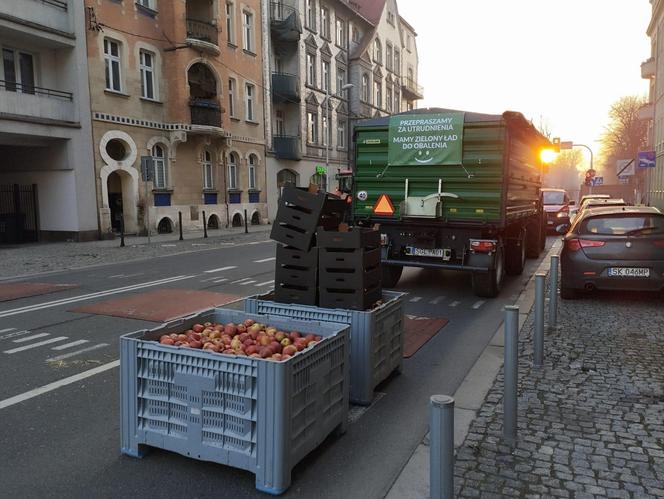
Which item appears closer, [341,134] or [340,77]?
[340,77]

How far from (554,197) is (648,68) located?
3161cm

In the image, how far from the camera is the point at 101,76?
21641mm

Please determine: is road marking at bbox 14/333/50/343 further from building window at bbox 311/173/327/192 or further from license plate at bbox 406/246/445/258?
building window at bbox 311/173/327/192

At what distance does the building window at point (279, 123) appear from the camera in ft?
115

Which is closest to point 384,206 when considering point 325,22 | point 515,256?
point 515,256

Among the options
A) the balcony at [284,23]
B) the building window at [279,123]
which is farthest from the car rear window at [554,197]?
the balcony at [284,23]

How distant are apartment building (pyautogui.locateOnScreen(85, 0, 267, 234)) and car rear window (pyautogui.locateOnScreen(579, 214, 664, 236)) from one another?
1484 centimetres

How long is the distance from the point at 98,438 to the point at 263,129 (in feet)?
96.1

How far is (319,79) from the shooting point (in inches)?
1495

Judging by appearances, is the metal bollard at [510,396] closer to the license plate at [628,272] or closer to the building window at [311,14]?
the license plate at [628,272]

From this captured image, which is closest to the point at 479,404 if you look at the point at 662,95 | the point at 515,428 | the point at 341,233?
the point at 515,428

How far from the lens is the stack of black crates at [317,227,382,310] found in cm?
455

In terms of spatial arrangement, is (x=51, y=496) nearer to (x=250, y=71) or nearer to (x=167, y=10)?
(x=167, y=10)

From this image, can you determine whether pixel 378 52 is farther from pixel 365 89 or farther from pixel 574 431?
pixel 574 431
